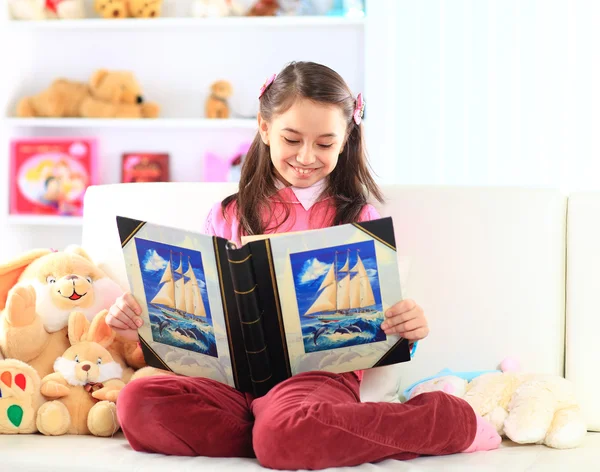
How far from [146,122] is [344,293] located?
214 centimetres

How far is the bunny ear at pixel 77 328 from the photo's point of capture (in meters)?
1.54

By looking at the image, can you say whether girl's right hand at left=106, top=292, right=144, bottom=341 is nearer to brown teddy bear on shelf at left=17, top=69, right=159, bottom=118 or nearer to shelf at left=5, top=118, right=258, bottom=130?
shelf at left=5, top=118, right=258, bottom=130

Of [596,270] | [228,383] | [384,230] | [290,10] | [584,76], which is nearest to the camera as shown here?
[384,230]

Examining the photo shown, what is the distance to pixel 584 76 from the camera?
3.07 meters

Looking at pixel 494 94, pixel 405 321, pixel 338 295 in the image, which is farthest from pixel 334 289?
pixel 494 94

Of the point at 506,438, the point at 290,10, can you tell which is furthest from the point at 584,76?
the point at 506,438

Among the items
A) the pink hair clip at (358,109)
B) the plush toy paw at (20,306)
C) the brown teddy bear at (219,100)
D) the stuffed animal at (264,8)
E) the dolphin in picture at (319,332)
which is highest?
the stuffed animal at (264,8)

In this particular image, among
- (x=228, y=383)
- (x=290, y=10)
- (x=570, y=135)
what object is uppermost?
(x=290, y=10)

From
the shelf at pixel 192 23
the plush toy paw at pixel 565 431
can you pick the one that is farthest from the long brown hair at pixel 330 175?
the shelf at pixel 192 23

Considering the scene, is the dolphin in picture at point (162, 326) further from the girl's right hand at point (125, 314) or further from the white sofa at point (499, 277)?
the white sofa at point (499, 277)

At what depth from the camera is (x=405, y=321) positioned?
1.35 meters

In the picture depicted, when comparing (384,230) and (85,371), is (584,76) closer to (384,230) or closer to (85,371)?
(384,230)

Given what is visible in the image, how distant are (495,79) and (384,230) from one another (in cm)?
207

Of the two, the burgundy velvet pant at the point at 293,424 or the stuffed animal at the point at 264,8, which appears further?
the stuffed animal at the point at 264,8
